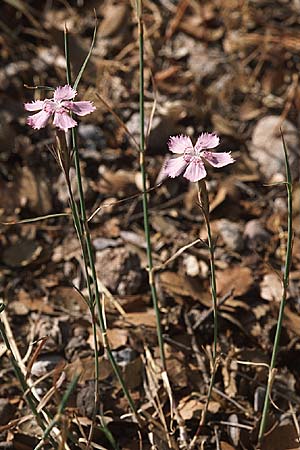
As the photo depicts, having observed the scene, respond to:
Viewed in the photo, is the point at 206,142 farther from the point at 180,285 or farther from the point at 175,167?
the point at 180,285

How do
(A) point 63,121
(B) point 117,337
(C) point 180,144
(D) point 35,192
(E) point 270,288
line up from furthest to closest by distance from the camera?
(D) point 35,192, (E) point 270,288, (B) point 117,337, (C) point 180,144, (A) point 63,121

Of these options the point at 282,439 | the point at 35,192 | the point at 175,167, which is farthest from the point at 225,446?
the point at 35,192

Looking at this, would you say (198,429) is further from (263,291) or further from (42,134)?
(42,134)

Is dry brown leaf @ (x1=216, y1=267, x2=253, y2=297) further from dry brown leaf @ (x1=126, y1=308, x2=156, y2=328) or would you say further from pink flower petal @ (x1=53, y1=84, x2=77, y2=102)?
pink flower petal @ (x1=53, y1=84, x2=77, y2=102)

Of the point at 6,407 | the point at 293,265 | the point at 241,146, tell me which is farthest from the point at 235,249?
the point at 6,407

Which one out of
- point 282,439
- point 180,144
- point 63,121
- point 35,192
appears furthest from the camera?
point 35,192

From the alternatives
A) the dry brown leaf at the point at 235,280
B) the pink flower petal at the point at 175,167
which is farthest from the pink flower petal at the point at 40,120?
the dry brown leaf at the point at 235,280

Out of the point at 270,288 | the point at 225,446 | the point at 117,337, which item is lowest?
the point at 225,446

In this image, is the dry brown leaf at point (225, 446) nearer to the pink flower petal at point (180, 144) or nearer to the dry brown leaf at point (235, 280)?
the dry brown leaf at point (235, 280)
